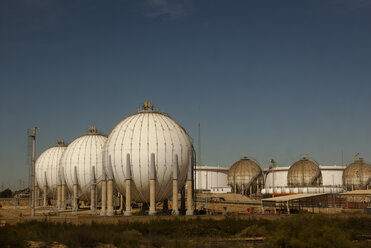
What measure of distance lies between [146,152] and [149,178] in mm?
2394

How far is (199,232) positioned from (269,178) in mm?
90744

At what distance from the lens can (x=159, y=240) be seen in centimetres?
2589

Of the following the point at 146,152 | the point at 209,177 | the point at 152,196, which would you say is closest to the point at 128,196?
the point at 152,196

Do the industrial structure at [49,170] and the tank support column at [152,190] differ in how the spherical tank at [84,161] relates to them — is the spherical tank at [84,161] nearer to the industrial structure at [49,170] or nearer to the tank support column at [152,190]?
the industrial structure at [49,170]

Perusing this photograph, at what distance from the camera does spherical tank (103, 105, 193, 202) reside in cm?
4109

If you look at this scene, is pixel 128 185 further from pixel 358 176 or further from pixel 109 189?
pixel 358 176

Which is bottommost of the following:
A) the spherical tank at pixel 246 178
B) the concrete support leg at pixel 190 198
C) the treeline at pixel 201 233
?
the treeline at pixel 201 233

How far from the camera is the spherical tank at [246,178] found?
91.8 meters

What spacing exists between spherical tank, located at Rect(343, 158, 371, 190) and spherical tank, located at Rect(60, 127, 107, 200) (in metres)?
59.2

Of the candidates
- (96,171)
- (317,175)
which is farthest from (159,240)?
(317,175)

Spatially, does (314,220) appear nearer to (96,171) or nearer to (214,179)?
(96,171)

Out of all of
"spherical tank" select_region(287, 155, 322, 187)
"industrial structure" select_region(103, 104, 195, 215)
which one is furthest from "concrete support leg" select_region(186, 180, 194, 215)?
"spherical tank" select_region(287, 155, 322, 187)

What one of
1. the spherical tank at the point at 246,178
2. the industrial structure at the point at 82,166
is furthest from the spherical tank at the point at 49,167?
the spherical tank at the point at 246,178

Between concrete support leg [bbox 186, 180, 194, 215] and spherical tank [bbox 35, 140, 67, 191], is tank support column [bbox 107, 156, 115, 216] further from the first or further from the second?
spherical tank [bbox 35, 140, 67, 191]
